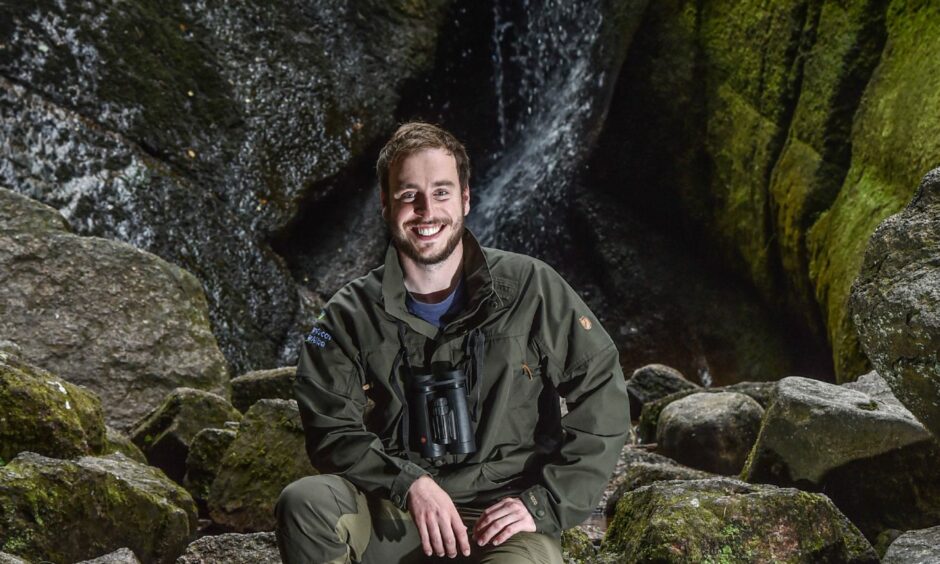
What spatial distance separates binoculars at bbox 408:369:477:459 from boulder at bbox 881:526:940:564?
150cm

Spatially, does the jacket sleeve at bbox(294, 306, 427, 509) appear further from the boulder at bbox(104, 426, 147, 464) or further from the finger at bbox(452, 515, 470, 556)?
the boulder at bbox(104, 426, 147, 464)

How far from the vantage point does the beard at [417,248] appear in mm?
2770

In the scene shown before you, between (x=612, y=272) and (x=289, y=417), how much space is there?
23.9 feet

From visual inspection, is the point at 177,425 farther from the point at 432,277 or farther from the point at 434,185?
the point at 434,185

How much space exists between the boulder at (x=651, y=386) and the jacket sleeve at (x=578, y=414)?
5.02m

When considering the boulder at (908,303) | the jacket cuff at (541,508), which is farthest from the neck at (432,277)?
the boulder at (908,303)

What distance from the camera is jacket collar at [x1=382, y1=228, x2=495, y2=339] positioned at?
270 cm

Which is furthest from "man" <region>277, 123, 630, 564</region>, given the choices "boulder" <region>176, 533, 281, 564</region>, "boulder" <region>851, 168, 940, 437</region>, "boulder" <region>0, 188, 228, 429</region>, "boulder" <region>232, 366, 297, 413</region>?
"boulder" <region>0, 188, 228, 429</region>

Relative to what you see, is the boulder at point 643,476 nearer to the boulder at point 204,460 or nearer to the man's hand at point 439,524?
the boulder at point 204,460

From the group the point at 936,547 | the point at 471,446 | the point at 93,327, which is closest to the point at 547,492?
the point at 471,446

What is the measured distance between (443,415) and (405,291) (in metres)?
0.41

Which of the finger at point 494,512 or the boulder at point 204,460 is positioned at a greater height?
the finger at point 494,512

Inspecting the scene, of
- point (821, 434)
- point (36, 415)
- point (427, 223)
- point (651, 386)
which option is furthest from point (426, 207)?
point (651, 386)

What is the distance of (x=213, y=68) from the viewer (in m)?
9.79
